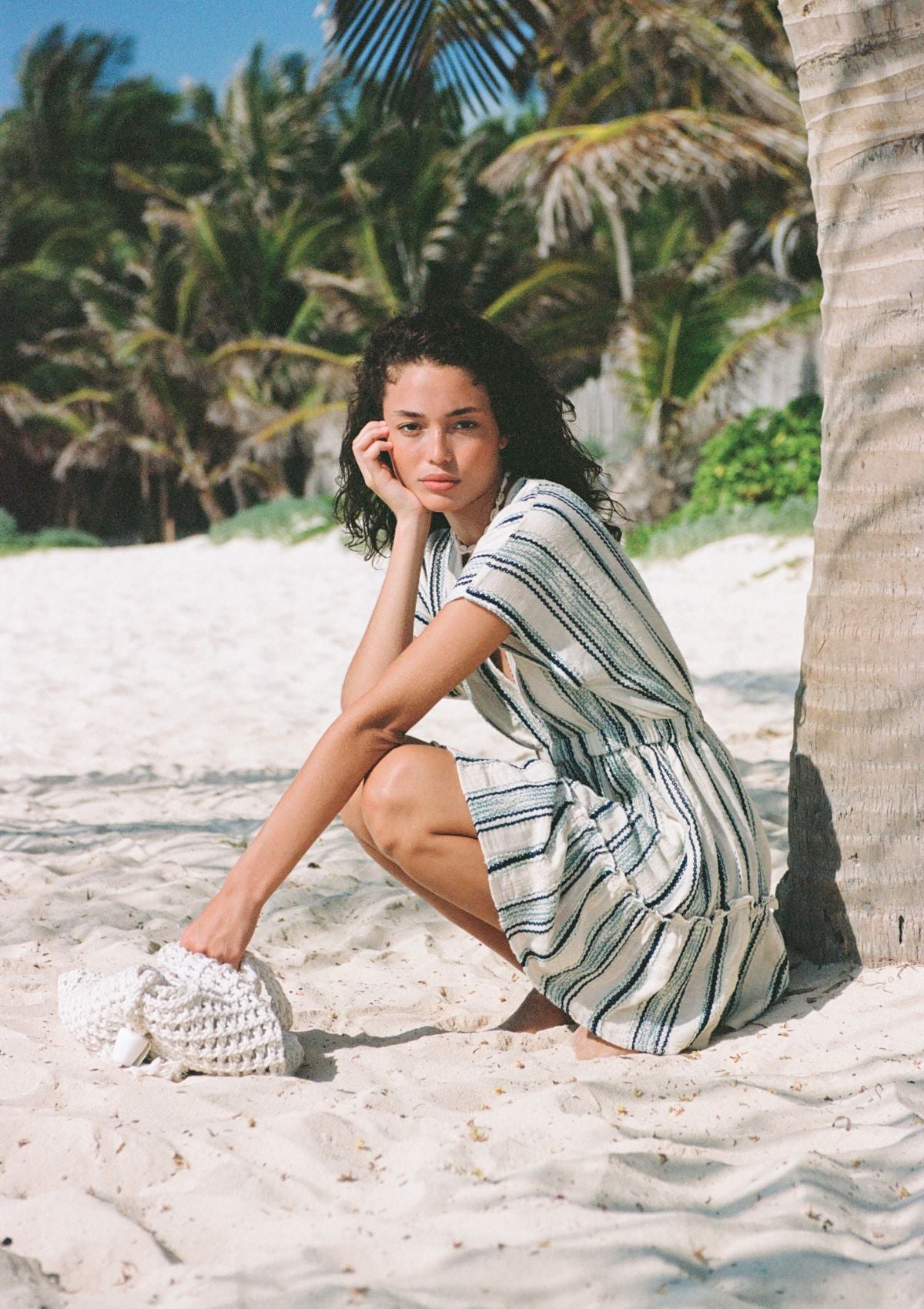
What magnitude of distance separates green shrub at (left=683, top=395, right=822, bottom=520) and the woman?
7.71 meters

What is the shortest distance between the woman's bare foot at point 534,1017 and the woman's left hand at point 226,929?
0.63 metres

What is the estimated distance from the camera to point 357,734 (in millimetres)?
2225

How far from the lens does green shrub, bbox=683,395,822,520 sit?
32.6ft

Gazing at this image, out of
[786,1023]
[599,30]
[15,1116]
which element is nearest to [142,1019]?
[15,1116]

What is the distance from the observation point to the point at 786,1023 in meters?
2.36

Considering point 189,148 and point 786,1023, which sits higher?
point 189,148

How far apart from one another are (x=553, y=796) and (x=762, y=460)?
8.46 m

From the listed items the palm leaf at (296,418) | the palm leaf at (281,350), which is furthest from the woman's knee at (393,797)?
the palm leaf at (281,350)

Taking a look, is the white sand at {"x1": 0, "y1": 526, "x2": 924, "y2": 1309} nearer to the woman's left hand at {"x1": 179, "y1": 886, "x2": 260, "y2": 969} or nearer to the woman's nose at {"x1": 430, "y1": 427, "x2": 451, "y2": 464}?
the woman's left hand at {"x1": 179, "y1": 886, "x2": 260, "y2": 969}

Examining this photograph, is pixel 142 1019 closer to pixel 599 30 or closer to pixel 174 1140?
pixel 174 1140

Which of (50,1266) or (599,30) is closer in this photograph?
(50,1266)

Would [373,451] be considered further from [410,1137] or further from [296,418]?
[296,418]

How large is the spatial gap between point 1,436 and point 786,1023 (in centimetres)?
2122

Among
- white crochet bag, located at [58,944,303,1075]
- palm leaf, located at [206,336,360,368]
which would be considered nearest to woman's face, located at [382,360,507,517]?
white crochet bag, located at [58,944,303,1075]
